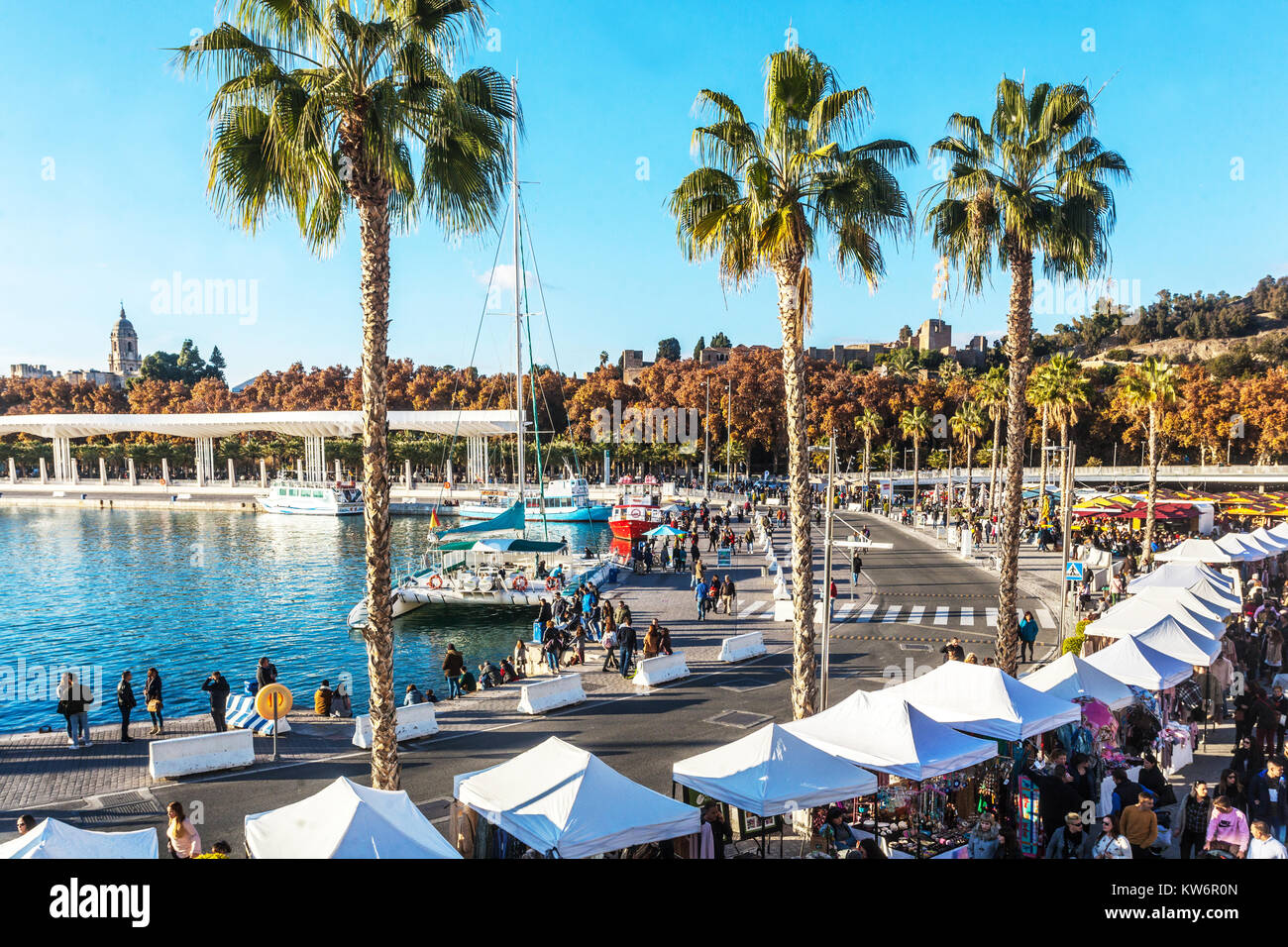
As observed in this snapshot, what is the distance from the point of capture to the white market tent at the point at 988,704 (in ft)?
35.9

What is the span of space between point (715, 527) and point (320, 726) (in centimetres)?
2845

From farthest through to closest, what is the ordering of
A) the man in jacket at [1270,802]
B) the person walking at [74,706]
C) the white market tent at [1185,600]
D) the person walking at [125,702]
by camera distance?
the white market tent at [1185,600]
the person walking at [125,702]
the person walking at [74,706]
the man in jacket at [1270,802]

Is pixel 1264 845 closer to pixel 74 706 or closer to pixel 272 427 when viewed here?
pixel 74 706

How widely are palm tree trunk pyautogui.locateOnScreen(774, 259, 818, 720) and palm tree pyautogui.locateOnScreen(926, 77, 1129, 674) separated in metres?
5.91

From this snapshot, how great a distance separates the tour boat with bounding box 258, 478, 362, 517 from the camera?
7612cm

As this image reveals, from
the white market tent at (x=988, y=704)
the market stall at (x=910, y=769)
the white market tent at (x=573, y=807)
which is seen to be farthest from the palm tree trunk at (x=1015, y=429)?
the white market tent at (x=573, y=807)

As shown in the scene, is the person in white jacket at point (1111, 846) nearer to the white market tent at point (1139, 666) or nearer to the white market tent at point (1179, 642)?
the white market tent at point (1139, 666)

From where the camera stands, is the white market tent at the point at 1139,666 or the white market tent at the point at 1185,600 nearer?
the white market tent at the point at 1139,666

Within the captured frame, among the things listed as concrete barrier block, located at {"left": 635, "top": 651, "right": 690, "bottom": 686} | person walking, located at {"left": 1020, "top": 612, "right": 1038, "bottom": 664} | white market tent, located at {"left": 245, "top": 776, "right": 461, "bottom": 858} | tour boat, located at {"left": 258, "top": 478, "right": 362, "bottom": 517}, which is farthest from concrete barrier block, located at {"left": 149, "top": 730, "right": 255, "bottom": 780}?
tour boat, located at {"left": 258, "top": 478, "right": 362, "bottom": 517}

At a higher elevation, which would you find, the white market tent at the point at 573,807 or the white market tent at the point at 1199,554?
the white market tent at the point at 1199,554

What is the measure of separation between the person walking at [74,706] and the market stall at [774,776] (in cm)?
1210

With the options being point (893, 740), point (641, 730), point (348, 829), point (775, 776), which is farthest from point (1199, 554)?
point (348, 829)

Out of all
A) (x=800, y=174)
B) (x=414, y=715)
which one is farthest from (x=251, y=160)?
(x=414, y=715)

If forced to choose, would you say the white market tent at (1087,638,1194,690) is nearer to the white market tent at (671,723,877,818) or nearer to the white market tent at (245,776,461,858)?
the white market tent at (671,723,877,818)
